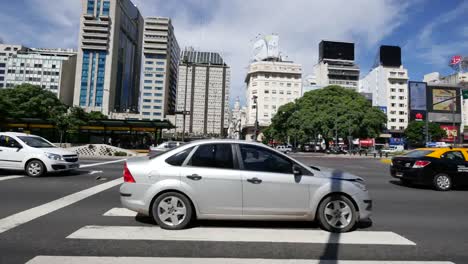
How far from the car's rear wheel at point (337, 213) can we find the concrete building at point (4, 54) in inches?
5945

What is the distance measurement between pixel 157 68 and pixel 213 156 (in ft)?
460

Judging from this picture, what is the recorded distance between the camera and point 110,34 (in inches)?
4786

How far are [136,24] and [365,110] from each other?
133 m

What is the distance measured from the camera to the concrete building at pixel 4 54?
121m

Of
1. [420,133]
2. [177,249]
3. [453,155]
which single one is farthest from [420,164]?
[420,133]

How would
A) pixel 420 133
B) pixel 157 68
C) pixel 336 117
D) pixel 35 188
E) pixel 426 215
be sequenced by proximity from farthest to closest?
pixel 157 68, pixel 420 133, pixel 336 117, pixel 35 188, pixel 426 215

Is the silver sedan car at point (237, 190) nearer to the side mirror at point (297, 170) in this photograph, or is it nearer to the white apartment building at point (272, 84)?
the side mirror at point (297, 170)

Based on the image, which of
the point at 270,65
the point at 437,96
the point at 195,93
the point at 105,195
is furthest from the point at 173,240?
the point at 195,93

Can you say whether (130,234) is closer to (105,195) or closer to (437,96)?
(105,195)

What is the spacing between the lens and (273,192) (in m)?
4.97

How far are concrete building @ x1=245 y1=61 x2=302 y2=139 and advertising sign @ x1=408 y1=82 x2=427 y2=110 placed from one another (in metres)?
39.9

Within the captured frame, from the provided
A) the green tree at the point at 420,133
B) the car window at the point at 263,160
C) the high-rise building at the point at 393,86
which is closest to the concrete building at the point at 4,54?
the high-rise building at the point at 393,86

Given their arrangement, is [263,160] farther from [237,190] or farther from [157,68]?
[157,68]

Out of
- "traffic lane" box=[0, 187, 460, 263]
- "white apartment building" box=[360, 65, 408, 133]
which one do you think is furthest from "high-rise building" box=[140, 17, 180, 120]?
"traffic lane" box=[0, 187, 460, 263]
